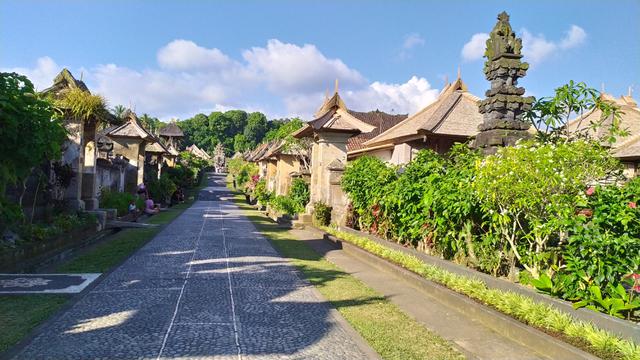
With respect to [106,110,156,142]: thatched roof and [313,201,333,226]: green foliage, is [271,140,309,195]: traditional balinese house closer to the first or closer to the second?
[106,110,156,142]: thatched roof

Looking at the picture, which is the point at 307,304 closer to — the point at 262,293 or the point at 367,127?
the point at 262,293

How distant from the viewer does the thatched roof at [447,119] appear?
717 inches

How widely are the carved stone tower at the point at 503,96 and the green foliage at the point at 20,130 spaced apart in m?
7.65

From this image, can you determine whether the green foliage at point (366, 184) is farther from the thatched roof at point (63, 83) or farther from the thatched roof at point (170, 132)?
the thatched roof at point (170, 132)

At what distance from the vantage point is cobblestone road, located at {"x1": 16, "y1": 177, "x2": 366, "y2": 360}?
4961mm

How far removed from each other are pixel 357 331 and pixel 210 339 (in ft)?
5.51

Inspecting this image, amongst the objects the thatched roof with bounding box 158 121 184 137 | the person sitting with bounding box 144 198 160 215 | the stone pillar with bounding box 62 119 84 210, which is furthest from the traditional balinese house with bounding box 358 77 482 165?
the thatched roof with bounding box 158 121 184 137

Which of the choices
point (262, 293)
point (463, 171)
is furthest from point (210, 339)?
point (463, 171)

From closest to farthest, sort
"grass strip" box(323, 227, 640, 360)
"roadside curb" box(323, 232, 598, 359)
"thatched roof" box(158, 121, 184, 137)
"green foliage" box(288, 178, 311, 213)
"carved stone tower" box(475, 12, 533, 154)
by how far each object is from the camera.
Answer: "grass strip" box(323, 227, 640, 360)
"roadside curb" box(323, 232, 598, 359)
"carved stone tower" box(475, 12, 533, 154)
"green foliage" box(288, 178, 311, 213)
"thatched roof" box(158, 121, 184, 137)

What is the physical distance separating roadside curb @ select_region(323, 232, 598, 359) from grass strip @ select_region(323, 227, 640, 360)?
0.12m

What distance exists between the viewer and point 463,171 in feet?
27.0

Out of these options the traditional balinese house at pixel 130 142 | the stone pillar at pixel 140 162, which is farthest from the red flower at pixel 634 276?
the stone pillar at pixel 140 162

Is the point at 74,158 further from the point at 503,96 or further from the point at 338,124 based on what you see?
the point at 503,96

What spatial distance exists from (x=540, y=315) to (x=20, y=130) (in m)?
7.84
